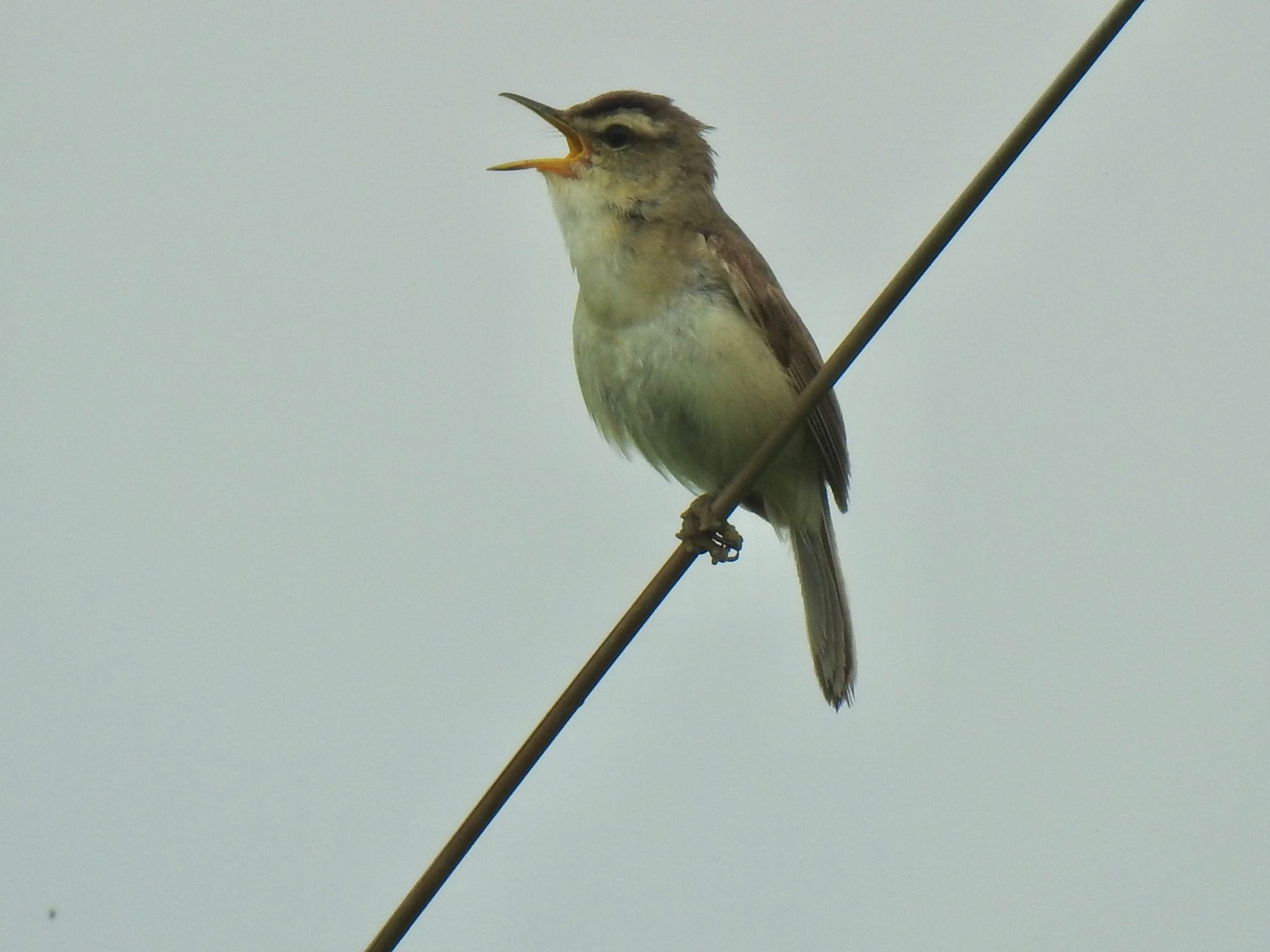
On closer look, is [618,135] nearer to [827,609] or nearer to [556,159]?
[556,159]

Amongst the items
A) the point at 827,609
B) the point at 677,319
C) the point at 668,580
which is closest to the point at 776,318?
the point at 677,319

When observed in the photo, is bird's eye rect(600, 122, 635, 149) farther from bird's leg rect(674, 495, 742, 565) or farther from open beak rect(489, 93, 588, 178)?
bird's leg rect(674, 495, 742, 565)

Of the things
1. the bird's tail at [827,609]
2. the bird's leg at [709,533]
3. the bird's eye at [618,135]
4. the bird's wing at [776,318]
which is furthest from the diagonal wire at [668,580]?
the bird's tail at [827,609]

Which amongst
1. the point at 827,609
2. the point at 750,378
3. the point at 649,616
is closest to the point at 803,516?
the point at 827,609

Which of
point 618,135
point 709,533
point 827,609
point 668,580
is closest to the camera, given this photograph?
point 668,580

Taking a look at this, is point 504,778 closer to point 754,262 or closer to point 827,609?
point 754,262

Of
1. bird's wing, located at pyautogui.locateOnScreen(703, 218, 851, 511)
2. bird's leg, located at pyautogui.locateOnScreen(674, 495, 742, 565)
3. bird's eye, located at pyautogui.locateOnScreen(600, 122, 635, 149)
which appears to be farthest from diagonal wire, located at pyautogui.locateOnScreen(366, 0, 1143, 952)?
bird's eye, located at pyautogui.locateOnScreen(600, 122, 635, 149)
